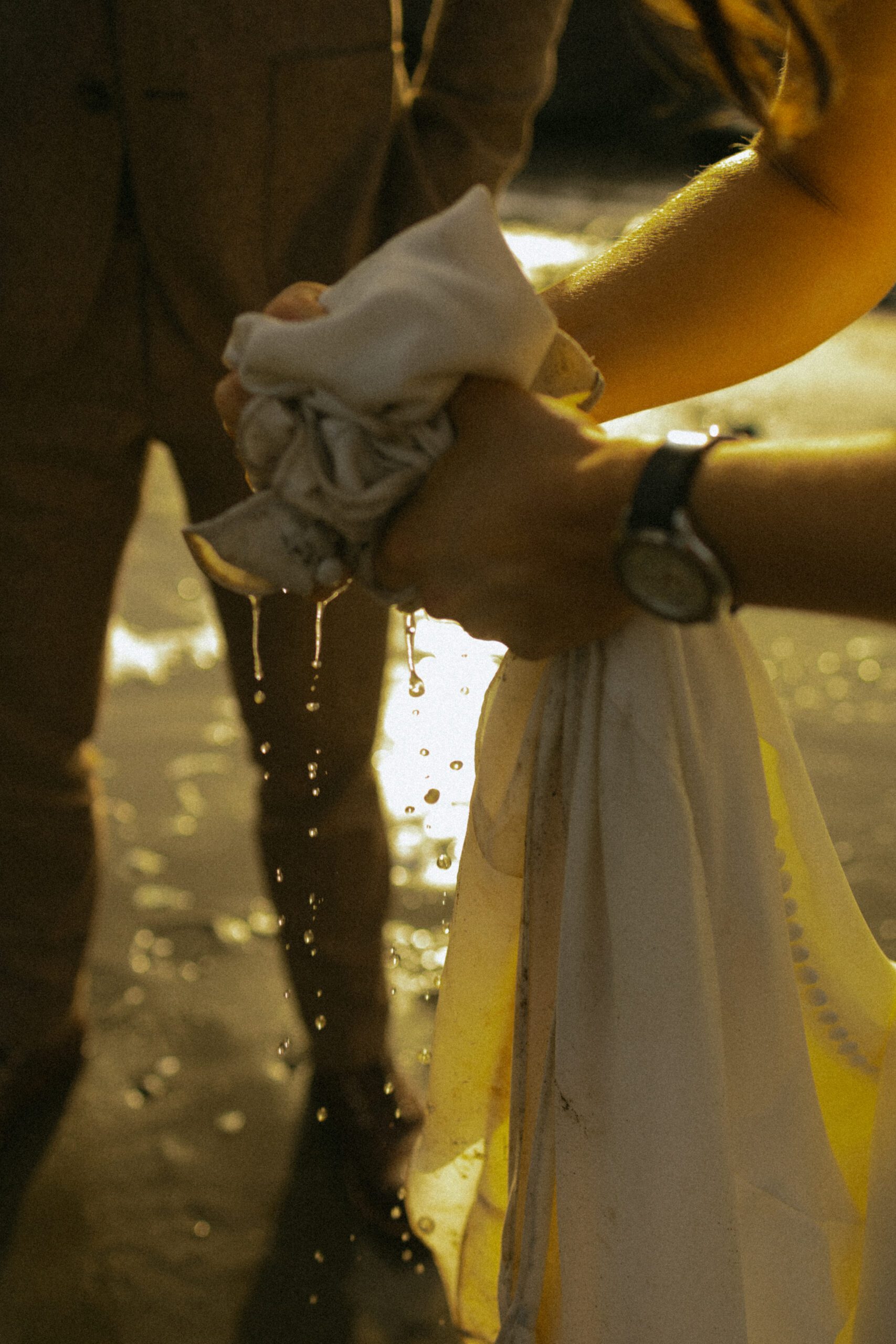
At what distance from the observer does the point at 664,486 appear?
0.66 metres

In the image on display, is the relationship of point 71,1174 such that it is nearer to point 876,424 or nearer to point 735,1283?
point 735,1283

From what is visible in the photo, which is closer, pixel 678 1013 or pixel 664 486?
pixel 664 486

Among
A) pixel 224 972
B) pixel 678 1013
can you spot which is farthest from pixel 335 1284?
pixel 678 1013

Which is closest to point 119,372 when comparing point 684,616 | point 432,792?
point 432,792

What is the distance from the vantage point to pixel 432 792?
1.05 m

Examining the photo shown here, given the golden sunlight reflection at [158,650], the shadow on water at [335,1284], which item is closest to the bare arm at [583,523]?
the shadow on water at [335,1284]

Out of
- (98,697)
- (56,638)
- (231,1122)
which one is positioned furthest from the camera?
(231,1122)

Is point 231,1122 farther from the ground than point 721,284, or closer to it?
closer to it

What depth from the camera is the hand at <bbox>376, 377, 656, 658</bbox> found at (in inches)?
27.5

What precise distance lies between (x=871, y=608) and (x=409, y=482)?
11.9 inches

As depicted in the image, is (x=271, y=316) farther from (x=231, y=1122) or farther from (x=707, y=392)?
(x=231, y=1122)

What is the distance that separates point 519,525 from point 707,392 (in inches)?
15.5

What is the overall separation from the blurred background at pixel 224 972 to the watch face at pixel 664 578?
0.27 m

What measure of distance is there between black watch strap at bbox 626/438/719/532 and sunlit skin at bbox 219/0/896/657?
0.03 ft
